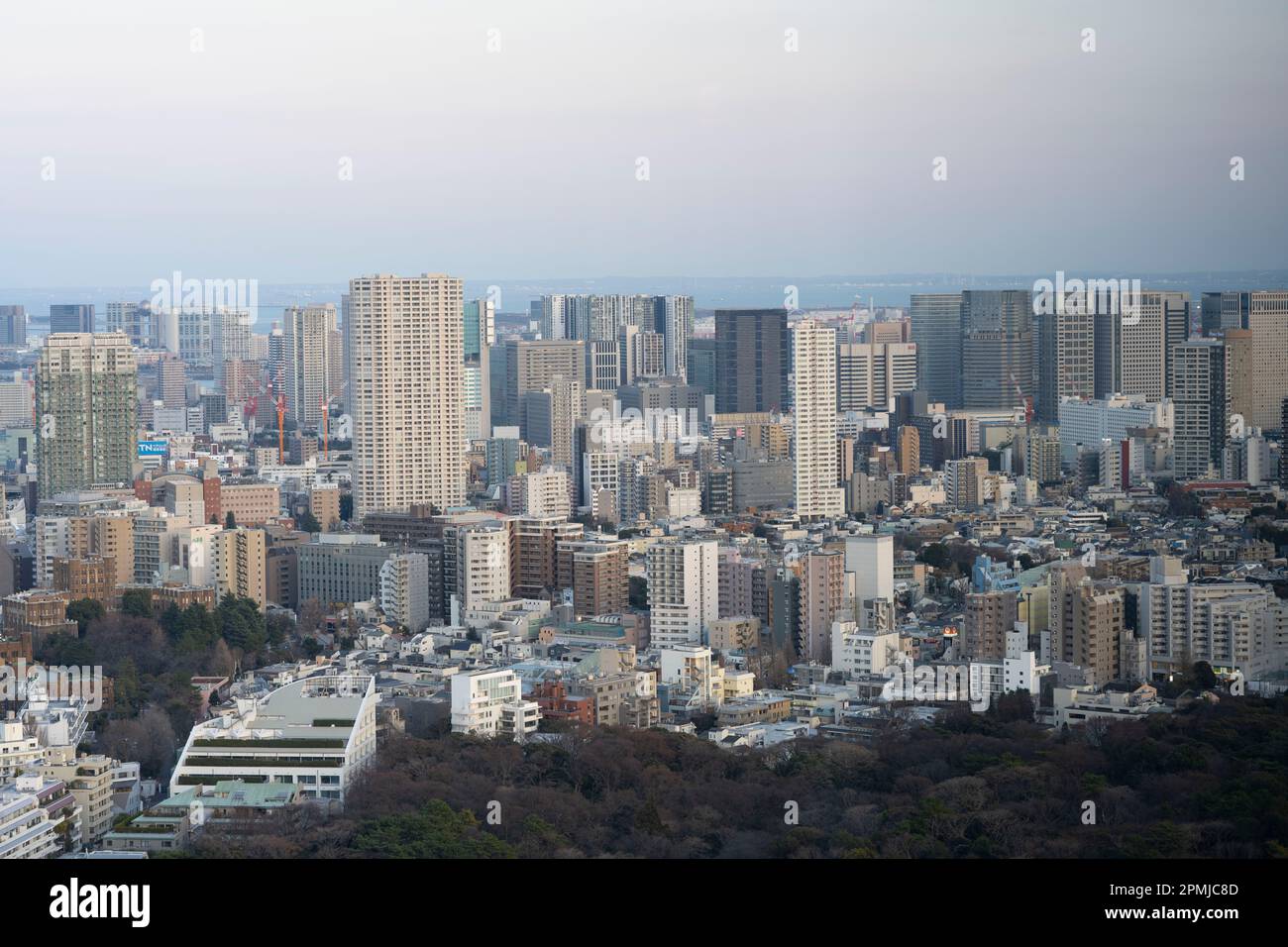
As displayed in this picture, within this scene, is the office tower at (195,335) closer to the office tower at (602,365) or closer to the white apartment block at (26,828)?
the office tower at (602,365)

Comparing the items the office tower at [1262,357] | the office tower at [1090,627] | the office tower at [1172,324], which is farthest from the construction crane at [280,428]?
the office tower at [1090,627]

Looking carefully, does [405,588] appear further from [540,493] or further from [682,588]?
[540,493]

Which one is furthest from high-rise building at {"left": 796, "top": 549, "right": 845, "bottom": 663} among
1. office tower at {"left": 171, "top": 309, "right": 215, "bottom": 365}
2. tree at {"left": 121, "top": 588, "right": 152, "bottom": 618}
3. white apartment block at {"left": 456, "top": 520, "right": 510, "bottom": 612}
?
office tower at {"left": 171, "top": 309, "right": 215, "bottom": 365}

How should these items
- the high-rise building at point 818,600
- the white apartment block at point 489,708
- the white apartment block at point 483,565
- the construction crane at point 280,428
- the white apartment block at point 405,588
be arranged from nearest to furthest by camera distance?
→ the white apartment block at point 489,708
the high-rise building at point 818,600
the white apartment block at point 405,588
the white apartment block at point 483,565
the construction crane at point 280,428

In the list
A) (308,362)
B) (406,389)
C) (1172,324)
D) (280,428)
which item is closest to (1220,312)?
(1172,324)

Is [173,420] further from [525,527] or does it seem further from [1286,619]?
[1286,619]
